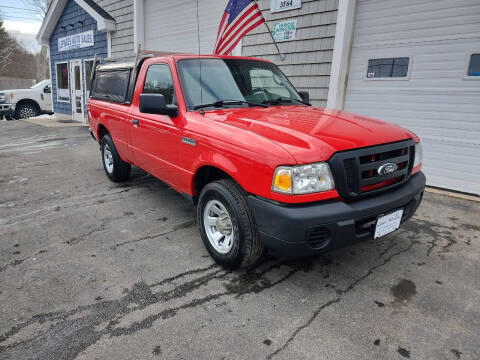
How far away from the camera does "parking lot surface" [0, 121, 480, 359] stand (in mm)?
1994

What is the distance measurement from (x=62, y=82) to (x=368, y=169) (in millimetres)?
15604

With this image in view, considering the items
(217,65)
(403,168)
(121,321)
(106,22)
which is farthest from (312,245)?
(106,22)

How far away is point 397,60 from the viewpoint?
17.3 feet

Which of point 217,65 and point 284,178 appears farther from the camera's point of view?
point 217,65

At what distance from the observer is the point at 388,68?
212 inches

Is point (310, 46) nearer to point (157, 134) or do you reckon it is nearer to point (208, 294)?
point (157, 134)

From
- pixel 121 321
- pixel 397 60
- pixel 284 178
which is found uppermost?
pixel 397 60

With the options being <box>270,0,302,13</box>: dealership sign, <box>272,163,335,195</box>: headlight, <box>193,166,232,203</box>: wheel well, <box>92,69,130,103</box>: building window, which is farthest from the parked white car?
<box>272,163,335,195</box>: headlight

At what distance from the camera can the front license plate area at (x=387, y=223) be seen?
2.40 meters

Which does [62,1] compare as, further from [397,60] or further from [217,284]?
[217,284]

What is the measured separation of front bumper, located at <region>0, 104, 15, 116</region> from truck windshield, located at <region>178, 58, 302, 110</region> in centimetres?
1379

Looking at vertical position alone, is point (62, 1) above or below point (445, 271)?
above

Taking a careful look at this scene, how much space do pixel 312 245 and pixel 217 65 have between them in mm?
2194

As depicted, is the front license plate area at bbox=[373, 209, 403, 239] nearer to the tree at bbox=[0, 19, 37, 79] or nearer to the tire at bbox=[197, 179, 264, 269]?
the tire at bbox=[197, 179, 264, 269]
